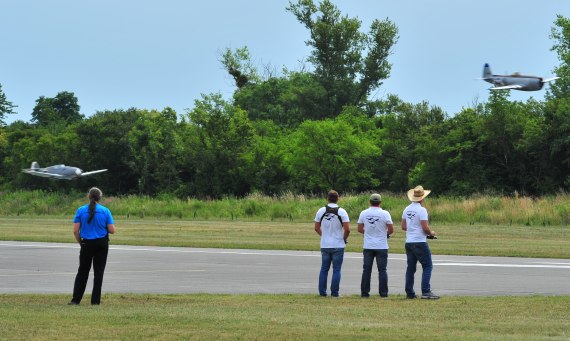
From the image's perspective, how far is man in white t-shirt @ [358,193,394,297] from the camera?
1916 centimetres

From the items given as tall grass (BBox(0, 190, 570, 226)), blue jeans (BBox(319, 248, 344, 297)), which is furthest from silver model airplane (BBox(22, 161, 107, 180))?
blue jeans (BBox(319, 248, 344, 297))

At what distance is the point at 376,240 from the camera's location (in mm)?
19250

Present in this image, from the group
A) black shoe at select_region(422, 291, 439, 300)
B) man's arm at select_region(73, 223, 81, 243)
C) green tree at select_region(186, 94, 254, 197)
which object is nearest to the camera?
man's arm at select_region(73, 223, 81, 243)

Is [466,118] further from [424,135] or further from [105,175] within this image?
[105,175]

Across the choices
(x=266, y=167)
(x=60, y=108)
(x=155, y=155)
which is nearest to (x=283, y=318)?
(x=266, y=167)

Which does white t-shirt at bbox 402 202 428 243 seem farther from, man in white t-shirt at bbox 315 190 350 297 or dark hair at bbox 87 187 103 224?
dark hair at bbox 87 187 103 224

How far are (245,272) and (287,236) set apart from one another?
18.0 m

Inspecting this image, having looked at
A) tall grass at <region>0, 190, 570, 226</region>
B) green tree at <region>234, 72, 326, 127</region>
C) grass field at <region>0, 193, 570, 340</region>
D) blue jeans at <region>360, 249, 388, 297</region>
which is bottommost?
grass field at <region>0, 193, 570, 340</region>

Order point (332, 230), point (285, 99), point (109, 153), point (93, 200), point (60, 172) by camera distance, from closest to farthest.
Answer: point (93, 200) < point (332, 230) < point (60, 172) < point (109, 153) < point (285, 99)

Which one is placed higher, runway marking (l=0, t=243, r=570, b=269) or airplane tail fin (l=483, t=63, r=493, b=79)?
airplane tail fin (l=483, t=63, r=493, b=79)

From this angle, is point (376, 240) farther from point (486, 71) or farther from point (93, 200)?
point (486, 71)

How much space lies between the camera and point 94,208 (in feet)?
57.5

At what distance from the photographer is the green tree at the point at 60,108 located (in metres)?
134

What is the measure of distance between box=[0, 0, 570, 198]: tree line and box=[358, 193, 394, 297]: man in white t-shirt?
47.0 meters
